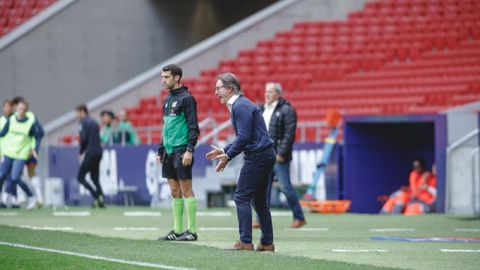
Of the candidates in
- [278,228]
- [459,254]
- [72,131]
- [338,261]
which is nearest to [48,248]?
[338,261]

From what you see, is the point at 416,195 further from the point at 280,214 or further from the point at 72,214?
Result: the point at 72,214

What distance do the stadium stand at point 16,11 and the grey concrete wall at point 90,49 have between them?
2.22 m

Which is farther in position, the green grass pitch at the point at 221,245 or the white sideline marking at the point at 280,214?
the white sideline marking at the point at 280,214

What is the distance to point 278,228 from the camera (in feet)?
55.6

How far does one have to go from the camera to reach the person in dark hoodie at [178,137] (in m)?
13.9

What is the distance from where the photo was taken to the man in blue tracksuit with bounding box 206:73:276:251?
40.3ft

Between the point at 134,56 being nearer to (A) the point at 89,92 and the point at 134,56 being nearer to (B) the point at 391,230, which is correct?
(A) the point at 89,92

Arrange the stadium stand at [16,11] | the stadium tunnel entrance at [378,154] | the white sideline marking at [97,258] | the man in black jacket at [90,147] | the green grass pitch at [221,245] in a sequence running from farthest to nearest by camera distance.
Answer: the stadium stand at [16,11] < the man in black jacket at [90,147] < the stadium tunnel entrance at [378,154] < the green grass pitch at [221,245] < the white sideline marking at [97,258]

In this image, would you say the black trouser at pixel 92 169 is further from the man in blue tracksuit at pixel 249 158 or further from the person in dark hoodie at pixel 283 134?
the man in blue tracksuit at pixel 249 158

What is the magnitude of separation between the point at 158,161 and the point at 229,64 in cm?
1825

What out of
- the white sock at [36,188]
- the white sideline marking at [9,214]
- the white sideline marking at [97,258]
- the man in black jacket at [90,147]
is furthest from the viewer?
the white sock at [36,188]

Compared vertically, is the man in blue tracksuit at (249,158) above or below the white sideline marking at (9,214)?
above

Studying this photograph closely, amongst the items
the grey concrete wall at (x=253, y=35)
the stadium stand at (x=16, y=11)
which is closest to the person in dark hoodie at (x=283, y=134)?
the grey concrete wall at (x=253, y=35)

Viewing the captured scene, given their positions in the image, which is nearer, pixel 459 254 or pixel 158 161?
pixel 459 254
